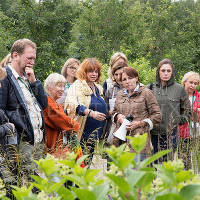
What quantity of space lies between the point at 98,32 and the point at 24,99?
1787 centimetres

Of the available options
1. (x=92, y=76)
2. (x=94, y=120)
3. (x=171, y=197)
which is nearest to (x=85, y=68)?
(x=92, y=76)

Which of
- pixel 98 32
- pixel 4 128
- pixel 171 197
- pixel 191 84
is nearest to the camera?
pixel 171 197

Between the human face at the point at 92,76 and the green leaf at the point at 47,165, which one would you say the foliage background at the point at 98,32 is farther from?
the green leaf at the point at 47,165

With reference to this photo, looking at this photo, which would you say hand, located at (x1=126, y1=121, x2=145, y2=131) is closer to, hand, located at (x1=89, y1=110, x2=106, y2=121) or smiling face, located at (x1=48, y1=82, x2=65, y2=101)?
hand, located at (x1=89, y1=110, x2=106, y2=121)

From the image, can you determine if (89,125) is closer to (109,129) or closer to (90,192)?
(109,129)

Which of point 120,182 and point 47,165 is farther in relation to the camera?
point 47,165

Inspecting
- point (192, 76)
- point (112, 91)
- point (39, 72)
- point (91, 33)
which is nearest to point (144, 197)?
point (112, 91)

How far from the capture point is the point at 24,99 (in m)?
3.62

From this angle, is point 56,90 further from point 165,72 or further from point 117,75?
point 165,72

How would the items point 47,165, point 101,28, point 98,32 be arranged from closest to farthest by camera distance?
point 47,165 → point 98,32 → point 101,28

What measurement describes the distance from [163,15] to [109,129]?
61.2 ft

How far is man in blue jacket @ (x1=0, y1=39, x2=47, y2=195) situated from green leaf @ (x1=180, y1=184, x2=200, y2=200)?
246cm

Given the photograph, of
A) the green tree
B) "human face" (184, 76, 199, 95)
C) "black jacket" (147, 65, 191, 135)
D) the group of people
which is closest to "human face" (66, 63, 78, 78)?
the group of people

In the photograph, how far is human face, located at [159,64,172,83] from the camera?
17.0 ft
